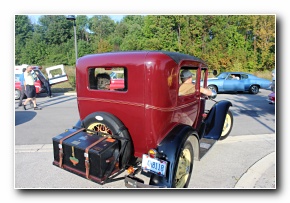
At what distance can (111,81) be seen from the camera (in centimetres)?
345

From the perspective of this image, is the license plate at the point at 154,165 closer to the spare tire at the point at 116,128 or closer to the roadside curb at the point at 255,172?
the spare tire at the point at 116,128

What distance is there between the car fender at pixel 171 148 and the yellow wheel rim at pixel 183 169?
0.64 feet

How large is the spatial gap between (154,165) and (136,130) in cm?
48

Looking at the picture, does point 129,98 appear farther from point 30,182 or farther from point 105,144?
point 30,182

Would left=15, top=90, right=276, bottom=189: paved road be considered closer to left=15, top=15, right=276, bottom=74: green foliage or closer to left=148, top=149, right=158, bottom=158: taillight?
left=148, top=149, right=158, bottom=158: taillight

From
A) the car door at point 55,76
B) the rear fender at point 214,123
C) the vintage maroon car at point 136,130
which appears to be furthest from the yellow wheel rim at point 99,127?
the car door at point 55,76

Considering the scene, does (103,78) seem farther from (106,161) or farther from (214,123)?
(214,123)

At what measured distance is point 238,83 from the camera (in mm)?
12023

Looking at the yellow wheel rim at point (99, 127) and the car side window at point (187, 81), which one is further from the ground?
the car side window at point (187, 81)

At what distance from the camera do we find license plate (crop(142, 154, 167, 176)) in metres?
2.29

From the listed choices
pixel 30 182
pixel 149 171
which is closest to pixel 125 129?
pixel 149 171

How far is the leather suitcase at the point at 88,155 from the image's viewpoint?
7.30ft

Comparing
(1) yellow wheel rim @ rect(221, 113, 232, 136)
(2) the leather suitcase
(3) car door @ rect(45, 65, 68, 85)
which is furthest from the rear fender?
(3) car door @ rect(45, 65, 68, 85)

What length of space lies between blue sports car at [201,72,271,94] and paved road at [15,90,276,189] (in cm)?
639
